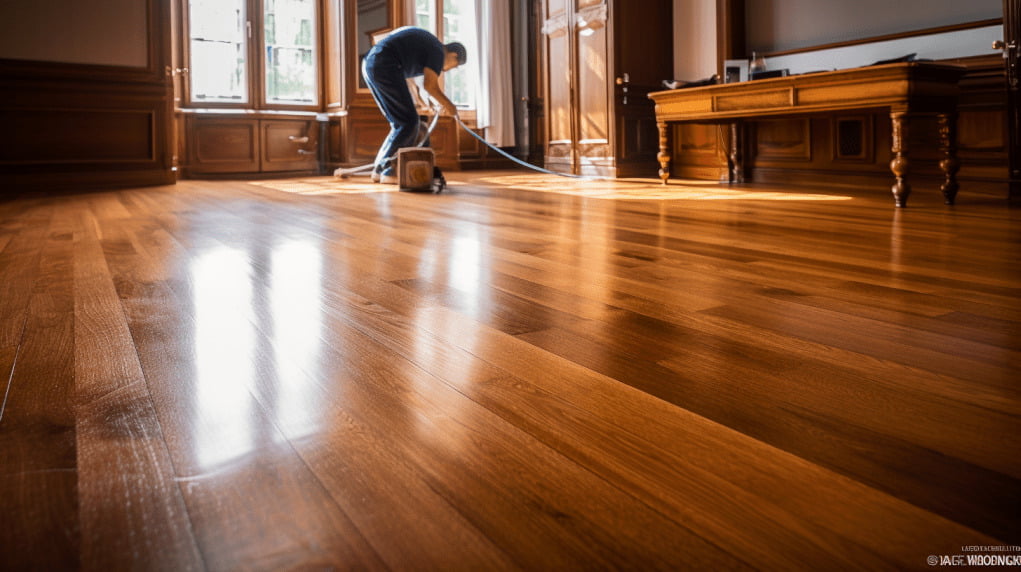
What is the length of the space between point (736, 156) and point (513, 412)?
15.6 feet

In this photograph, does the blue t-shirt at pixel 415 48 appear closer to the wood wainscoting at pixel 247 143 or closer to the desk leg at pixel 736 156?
the desk leg at pixel 736 156

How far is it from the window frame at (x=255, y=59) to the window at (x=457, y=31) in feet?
3.14

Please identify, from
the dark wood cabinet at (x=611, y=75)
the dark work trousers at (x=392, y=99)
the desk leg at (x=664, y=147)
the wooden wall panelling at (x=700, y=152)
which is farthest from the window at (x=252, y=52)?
the desk leg at (x=664, y=147)

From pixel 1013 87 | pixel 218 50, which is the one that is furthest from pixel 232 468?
pixel 218 50

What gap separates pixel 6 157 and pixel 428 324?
508cm

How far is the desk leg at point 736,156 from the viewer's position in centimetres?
527

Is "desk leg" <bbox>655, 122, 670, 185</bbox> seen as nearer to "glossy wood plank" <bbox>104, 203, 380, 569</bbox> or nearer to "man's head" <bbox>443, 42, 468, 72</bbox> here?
"man's head" <bbox>443, 42, 468, 72</bbox>

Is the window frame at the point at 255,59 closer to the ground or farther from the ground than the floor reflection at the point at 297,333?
farther from the ground

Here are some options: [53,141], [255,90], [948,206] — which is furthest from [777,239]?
[255,90]

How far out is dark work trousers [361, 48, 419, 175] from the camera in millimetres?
5598

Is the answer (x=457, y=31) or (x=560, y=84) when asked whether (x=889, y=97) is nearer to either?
(x=560, y=84)

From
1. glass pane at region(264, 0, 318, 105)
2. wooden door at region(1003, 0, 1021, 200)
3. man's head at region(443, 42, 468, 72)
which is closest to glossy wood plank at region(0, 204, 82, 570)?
wooden door at region(1003, 0, 1021, 200)

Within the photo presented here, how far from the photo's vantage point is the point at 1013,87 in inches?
146

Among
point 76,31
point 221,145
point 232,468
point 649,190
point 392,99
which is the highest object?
point 76,31
